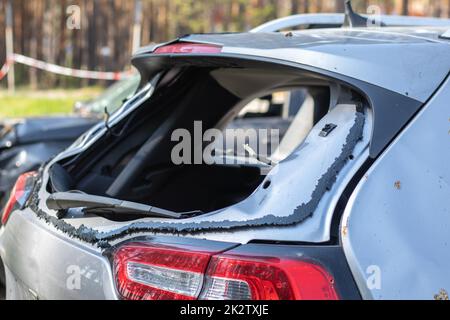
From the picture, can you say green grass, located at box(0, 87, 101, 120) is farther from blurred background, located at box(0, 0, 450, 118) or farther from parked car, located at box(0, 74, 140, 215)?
parked car, located at box(0, 74, 140, 215)

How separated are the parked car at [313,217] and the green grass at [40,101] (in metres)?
11.1

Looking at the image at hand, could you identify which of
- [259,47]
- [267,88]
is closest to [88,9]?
[267,88]

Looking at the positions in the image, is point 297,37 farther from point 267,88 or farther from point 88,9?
point 88,9

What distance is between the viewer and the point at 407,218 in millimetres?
1732

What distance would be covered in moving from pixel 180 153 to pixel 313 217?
1.68 meters

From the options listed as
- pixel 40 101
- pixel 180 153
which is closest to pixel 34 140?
pixel 180 153

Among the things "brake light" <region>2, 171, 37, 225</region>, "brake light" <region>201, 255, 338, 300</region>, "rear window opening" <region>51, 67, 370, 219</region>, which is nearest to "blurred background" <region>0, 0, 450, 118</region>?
"rear window opening" <region>51, 67, 370, 219</region>


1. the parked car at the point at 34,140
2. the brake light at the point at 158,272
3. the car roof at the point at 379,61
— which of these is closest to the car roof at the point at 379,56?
the car roof at the point at 379,61

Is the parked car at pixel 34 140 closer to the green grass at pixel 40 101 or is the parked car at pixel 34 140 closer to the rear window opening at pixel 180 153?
the rear window opening at pixel 180 153

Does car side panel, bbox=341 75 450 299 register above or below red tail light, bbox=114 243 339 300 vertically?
above

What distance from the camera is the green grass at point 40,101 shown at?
45.2ft

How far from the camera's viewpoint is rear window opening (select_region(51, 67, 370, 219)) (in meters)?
3.06

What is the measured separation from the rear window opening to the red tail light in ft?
3.31

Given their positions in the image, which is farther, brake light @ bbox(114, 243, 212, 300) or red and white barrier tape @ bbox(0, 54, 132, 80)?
red and white barrier tape @ bbox(0, 54, 132, 80)
